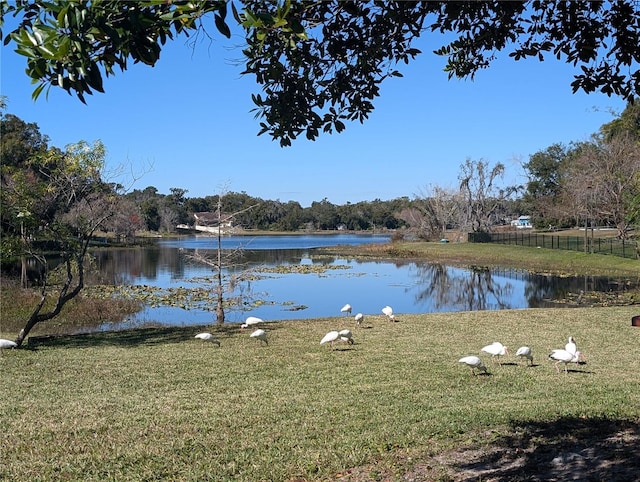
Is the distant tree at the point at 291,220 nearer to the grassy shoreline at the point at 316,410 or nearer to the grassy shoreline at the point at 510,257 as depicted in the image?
the grassy shoreline at the point at 510,257

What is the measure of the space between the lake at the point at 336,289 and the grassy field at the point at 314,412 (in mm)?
7735

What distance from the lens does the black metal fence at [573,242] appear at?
1420 inches

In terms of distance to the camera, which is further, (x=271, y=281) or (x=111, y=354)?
(x=271, y=281)

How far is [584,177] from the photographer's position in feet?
121

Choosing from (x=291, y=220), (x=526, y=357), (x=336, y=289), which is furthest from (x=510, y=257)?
(x=291, y=220)

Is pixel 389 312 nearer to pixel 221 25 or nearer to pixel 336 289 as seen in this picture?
pixel 336 289

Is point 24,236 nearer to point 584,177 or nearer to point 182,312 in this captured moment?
point 182,312

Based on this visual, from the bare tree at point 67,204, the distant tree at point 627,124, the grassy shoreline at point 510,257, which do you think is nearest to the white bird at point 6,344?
the bare tree at point 67,204

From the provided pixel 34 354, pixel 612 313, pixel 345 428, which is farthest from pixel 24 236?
pixel 612 313

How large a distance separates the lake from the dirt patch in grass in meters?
12.8

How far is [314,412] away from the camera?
5926mm

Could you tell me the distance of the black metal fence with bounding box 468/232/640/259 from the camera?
36.1 metres

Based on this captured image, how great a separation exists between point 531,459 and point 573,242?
4747cm

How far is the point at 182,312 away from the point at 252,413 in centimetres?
1362
